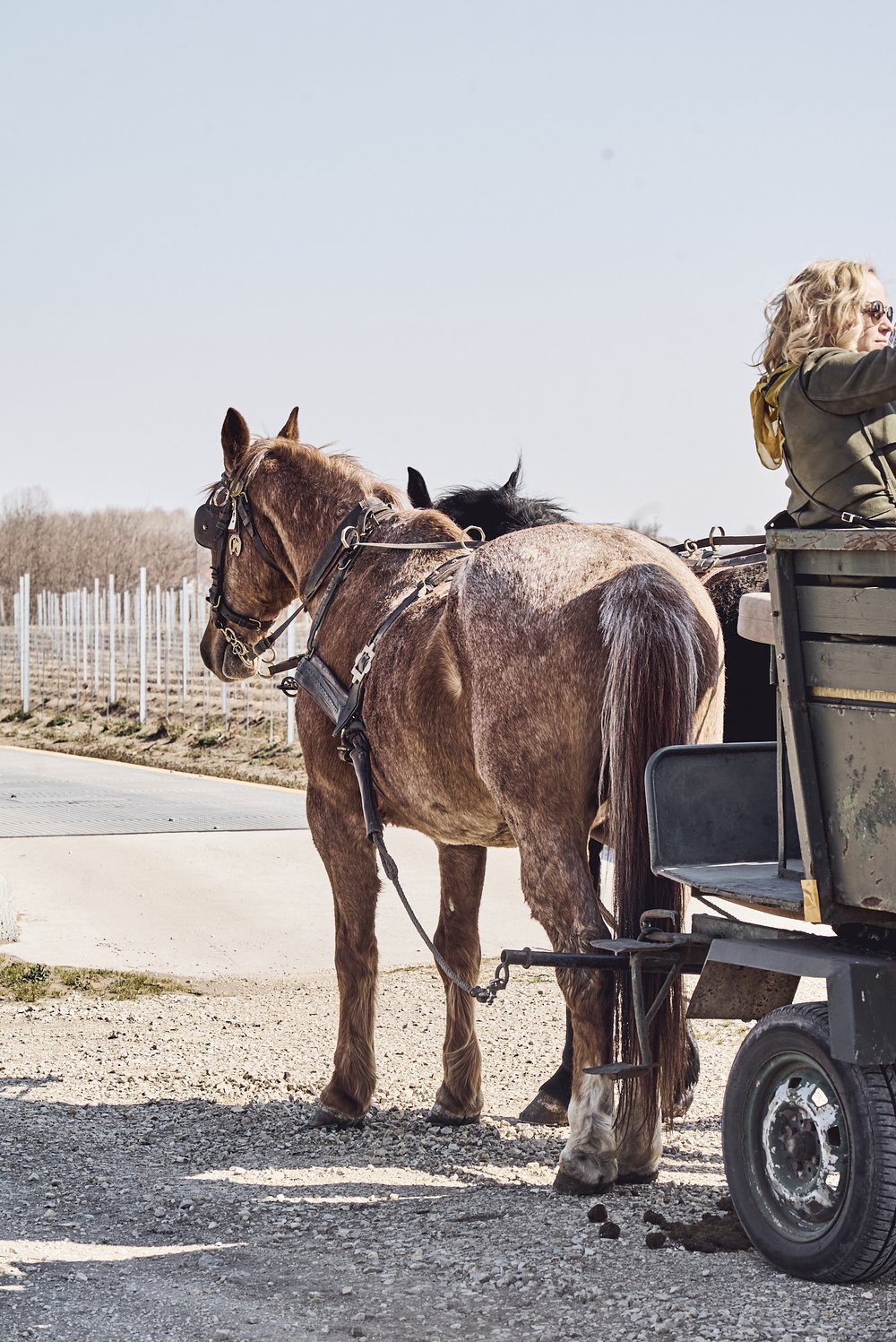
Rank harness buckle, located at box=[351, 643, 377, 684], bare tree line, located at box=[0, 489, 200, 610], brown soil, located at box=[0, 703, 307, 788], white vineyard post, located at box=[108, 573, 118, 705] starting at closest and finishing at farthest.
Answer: harness buckle, located at box=[351, 643, 377, 684], brown soil, located at box=[0, 703, 307, 788], white vineyard post, located at box=[108, 573, 118, 705], bare tree line, located at box=[0, 489, 200, 610]

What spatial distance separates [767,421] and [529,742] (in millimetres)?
1072

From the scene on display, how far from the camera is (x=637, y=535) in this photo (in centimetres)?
426

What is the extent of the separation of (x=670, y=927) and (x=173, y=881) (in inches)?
232

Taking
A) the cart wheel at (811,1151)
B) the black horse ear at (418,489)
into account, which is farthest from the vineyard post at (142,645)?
the cart wheel at (811,1151)

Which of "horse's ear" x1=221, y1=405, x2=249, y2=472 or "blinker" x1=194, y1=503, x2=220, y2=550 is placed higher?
"horse's ear" x1=221, y1=405, x2=249, y2=472

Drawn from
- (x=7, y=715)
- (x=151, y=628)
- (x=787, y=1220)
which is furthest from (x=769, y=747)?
(x=151, y=628)

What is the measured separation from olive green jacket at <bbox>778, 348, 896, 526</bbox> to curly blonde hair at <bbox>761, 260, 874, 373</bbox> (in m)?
0.15

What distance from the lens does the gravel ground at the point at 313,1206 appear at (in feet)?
10.2

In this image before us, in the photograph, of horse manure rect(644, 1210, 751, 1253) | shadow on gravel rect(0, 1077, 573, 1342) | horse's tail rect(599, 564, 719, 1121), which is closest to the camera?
shadow on gravel rect(0, 1077, 573, 1342)

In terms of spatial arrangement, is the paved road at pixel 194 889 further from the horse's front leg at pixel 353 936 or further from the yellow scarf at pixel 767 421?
the yellow scarf at pixel 767 421

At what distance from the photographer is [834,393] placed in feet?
10.1

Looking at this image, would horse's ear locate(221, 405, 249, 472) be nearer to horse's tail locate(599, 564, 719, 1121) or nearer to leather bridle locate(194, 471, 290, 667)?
leather bridle locate(194, 471, 290, 667)

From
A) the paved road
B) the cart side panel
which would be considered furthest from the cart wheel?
the paved road

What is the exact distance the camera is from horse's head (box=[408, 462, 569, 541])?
19.9 feet
